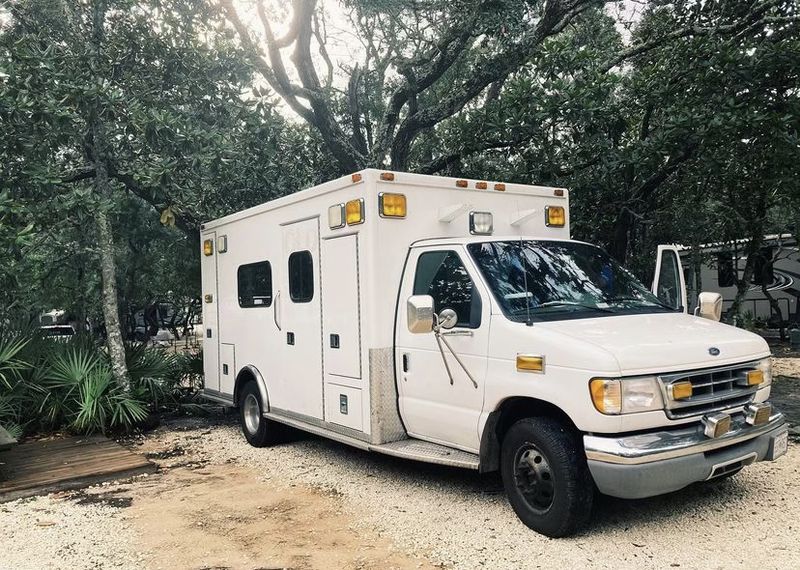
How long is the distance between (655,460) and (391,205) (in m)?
2.95

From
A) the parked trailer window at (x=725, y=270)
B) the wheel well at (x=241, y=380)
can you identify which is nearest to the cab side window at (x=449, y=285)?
the wheel well at (x=241, y=380)

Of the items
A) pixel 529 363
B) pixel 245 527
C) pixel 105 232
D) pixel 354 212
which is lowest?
pixel 245 527

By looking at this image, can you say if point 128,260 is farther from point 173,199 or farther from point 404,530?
point 404,530

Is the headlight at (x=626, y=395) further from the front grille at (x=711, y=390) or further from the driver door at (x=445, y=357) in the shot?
the driver door at (x=445, y=357)

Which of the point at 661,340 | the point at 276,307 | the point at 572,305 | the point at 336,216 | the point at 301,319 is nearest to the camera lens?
the point at 661,340

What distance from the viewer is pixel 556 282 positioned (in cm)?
540

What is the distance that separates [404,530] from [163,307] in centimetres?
4023

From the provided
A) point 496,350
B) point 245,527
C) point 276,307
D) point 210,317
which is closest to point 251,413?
point 276,307

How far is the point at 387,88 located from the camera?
15.1m

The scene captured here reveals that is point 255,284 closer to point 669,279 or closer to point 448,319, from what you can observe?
point 448,319

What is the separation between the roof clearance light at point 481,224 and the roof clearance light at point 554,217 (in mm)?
738

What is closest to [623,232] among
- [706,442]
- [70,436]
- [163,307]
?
[706,442]

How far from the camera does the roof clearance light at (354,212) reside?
19.5 feet

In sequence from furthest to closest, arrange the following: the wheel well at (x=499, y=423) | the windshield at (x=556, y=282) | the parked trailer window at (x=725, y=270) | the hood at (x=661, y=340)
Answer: the parked trailer window at (x=725, y=270)
the windshield at (x=556, y=282)
the wheel well at (x=499, y=423)
the hood at (x=661, y=340)
